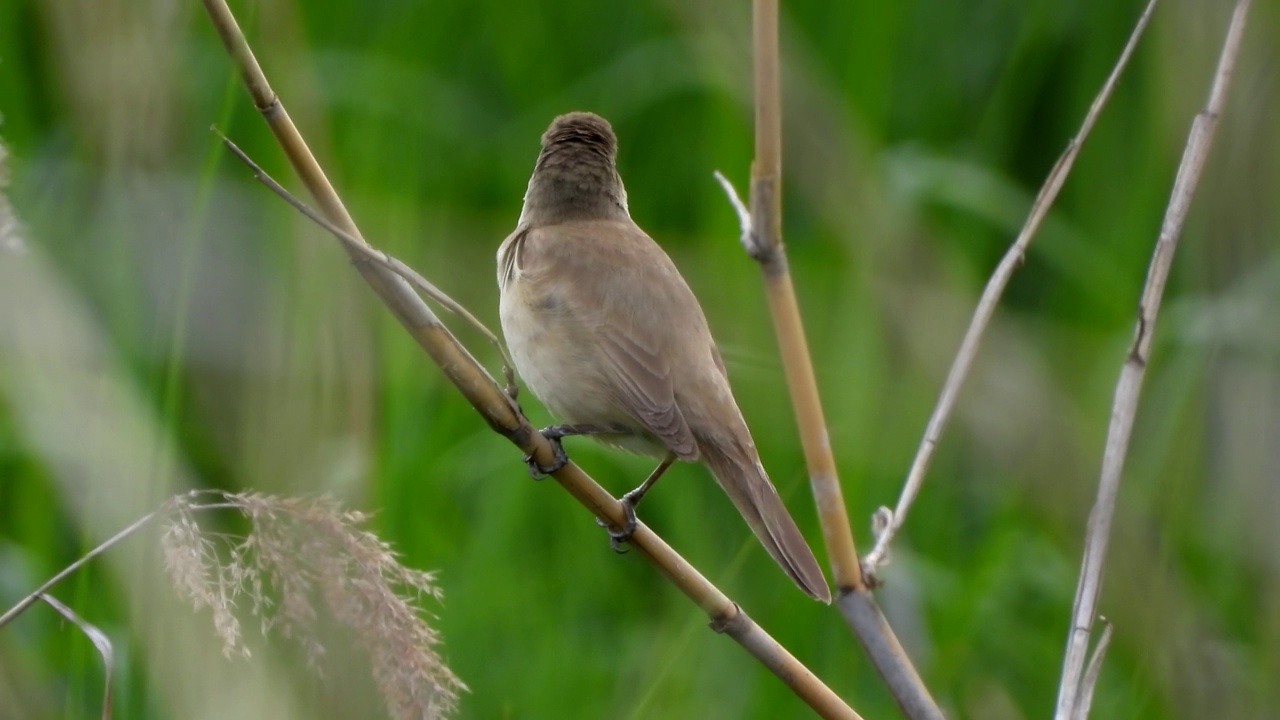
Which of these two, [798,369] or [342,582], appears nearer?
[798,369]

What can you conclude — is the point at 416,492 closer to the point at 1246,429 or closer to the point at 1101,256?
the point at 1246,429

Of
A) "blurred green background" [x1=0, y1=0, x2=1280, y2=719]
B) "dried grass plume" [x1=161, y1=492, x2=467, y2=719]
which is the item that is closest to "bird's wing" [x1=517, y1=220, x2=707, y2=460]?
"blurred green background" [x1=0, y1=0, x2=1280, y2=719]

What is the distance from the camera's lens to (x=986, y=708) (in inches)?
108

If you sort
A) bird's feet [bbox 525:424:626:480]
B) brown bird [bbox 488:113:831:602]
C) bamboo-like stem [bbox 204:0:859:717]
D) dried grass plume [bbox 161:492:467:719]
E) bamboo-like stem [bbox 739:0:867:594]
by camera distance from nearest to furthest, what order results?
bamboo-like stem [bbox 739:0:867:594]
bamboo-like stem [bbox 204:0:859:717]
dried grass plume [bbox 161:492:467:719]
bird's feet [bbox 525:424:626:480]
brown bird [bbox 488:113:831:602]

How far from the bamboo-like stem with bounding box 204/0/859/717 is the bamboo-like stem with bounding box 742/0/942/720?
123mm

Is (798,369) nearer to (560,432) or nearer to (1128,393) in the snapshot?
(1128,393)

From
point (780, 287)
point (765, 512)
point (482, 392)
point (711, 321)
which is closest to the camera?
point (780, 287)

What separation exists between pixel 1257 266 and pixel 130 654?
1764 millimetres

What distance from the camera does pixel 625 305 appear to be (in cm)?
257

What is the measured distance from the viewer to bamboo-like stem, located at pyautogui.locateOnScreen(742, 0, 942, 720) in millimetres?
1399

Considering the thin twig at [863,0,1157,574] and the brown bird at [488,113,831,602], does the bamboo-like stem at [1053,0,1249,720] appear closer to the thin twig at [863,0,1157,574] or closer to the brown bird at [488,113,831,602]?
the thin twig at [863,0,1157,574]

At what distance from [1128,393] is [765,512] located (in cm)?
60

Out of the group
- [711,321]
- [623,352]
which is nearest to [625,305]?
[623,352]

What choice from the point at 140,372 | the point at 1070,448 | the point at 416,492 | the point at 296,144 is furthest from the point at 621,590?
the point at 296,144
